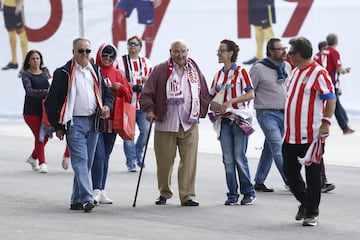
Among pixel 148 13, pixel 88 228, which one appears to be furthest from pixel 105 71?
pixel 148 13

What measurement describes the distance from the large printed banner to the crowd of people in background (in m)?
9.14

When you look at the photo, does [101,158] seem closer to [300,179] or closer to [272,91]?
[272,91]

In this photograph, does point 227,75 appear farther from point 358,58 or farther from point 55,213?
point 358,58

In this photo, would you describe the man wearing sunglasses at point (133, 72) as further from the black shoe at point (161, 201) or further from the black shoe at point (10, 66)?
the black shoe at point (10, 66)

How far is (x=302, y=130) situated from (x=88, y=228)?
204 cm

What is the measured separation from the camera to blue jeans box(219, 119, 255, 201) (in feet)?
41.2

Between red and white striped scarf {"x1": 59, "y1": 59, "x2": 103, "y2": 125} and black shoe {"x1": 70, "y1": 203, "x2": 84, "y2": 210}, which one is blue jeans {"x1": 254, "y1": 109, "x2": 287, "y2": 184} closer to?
red and white striped scarf {"x1": 59, "y1": 59, "x2": 103, "y2": 125}

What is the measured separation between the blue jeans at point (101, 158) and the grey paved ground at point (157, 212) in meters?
0.29

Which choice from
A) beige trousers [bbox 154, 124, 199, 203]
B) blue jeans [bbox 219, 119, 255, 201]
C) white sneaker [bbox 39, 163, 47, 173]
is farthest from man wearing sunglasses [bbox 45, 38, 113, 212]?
white sneaker [bbox 39, 163, 47, 173]

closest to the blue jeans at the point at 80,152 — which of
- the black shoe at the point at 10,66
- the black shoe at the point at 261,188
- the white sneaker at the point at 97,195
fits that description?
the white sneaker at the point at 97,195

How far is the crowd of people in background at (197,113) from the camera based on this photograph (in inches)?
431

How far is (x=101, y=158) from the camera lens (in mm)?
12570

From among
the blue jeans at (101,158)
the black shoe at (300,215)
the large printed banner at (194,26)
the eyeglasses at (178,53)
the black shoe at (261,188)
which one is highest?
the eyeglasses at (178,53)

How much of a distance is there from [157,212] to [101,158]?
3.26ft
